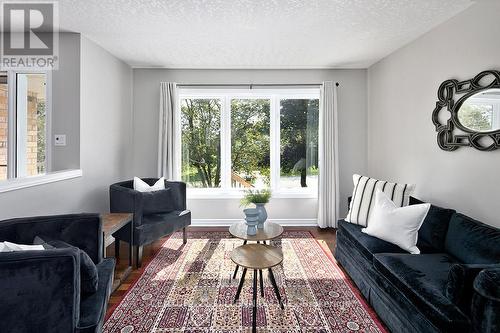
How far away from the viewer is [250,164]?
160 inches

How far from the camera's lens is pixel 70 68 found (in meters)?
2.76

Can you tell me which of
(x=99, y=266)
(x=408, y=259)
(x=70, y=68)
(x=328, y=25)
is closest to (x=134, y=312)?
(x=99, y=266)

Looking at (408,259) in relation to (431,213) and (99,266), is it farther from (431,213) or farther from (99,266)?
(99,266)

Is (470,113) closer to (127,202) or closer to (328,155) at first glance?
(328,155)

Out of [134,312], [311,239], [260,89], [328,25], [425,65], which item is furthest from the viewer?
[260,89]

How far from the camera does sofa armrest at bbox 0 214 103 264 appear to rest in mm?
1630

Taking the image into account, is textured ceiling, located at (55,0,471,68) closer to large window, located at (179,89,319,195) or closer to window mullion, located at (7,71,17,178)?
large window, located at (179,89,319,195)

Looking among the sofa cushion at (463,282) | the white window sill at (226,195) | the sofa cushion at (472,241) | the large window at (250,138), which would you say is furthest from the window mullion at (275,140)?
the sofa cushion at (463,282)

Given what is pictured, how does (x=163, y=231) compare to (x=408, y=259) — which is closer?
(x=408, y=259)

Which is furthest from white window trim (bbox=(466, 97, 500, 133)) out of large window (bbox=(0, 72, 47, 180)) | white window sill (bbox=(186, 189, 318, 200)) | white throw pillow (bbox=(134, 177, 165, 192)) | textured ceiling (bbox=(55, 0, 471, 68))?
large window (bbox=(0, 72, 47, 180))

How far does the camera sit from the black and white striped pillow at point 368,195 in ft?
7.77

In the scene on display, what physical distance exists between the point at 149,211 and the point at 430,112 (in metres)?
3.34

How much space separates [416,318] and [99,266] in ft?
6.73

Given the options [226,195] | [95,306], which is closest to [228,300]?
[95,306]
